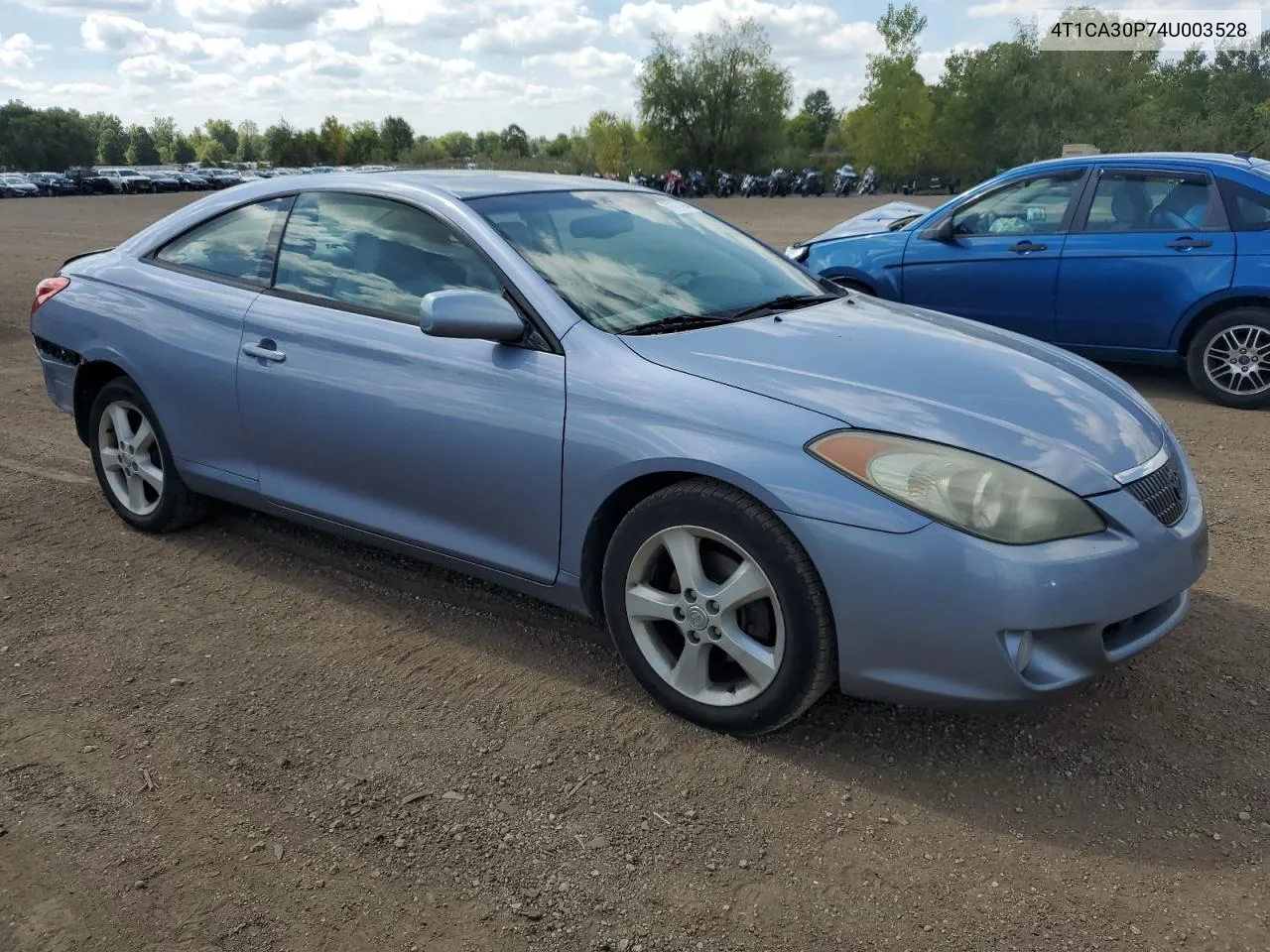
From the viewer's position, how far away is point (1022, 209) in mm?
7547

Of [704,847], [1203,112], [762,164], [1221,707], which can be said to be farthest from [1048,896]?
[762,164]

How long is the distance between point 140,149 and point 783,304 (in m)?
153

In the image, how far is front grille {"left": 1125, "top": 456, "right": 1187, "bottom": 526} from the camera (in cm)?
283

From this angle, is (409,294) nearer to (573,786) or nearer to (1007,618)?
(573,786)

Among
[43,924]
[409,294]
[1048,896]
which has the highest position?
[409,294]

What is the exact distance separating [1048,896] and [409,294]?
2648mm

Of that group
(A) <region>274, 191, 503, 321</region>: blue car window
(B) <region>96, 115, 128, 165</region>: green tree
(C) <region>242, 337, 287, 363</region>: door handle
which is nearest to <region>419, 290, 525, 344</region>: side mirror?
(A) <region>274, 191, 503, 321</region>: blue car window

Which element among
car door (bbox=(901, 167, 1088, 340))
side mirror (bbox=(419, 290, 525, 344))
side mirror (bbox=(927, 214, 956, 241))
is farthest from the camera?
side mirror (bbox=(927, 214, 956, 241))

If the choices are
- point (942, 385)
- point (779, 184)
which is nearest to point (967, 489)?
point (942, 385)

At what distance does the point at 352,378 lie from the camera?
3.61 meters

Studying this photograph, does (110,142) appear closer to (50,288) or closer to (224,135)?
(224,135)

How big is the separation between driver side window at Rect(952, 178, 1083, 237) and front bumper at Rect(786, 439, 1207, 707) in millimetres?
5262

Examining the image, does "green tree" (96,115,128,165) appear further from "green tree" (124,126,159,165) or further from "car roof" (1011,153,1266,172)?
"car roof" (1011,153,1266,172)

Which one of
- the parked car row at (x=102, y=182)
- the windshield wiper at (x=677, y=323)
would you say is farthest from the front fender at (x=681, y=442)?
the parked car row at (x=102, y=182)
